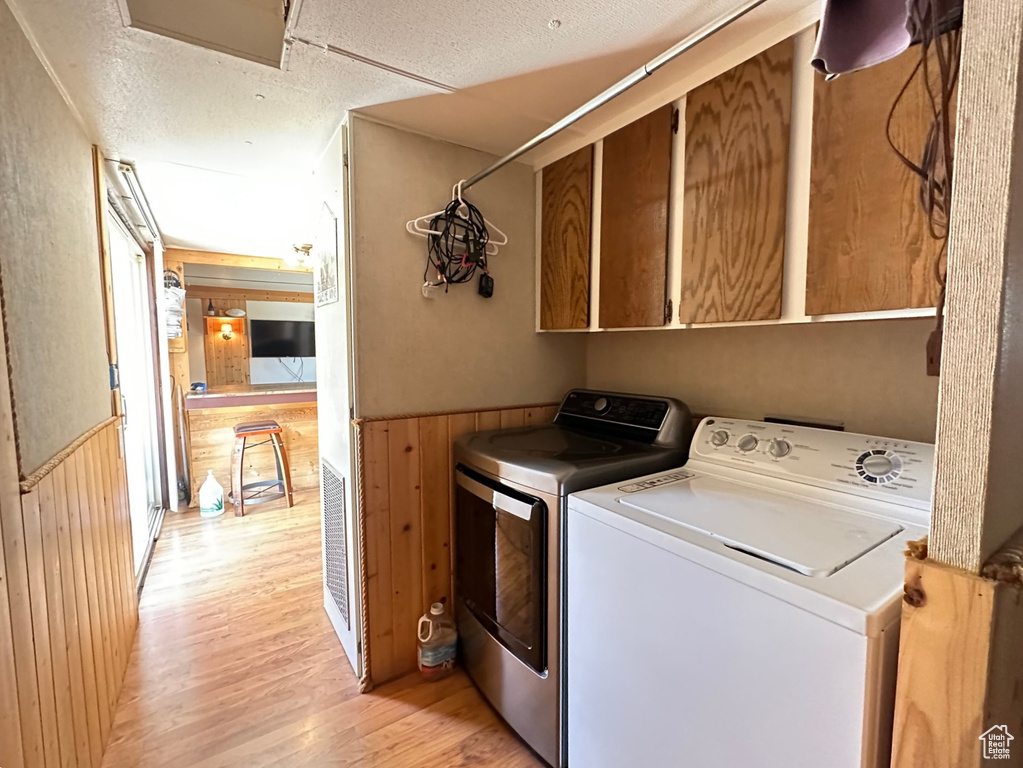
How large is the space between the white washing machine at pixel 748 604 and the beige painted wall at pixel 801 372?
0.16m

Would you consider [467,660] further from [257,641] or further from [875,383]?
[875,383]

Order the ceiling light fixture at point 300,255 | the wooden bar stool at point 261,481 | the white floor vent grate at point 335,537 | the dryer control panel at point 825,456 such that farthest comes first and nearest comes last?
the wooden bar stool at point 261,481 → the ceiling light fixture at point 300,255 → the white floor vent grate at point 335,537 → the dryer control panel at point 825,456

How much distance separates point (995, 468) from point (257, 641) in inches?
99.8

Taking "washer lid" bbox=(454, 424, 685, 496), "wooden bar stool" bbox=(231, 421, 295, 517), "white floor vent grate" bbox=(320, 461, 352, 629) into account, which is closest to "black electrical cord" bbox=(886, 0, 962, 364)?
"washer lid" bbox=(454, 424, 685, 496)

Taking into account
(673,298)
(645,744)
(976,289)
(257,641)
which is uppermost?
(673,298)

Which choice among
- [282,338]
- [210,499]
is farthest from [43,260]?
[282,338]

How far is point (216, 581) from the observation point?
8.42 ft

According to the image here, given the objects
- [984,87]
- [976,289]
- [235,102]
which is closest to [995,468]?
[976,289]

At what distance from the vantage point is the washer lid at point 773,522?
0.88 m

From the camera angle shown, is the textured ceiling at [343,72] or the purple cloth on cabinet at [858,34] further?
the textured ceiling at [343,72]

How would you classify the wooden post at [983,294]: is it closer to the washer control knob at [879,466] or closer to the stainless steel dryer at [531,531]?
the washer control knob at [879,466]

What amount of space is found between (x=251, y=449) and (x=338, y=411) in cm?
268

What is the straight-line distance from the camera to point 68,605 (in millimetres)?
1251

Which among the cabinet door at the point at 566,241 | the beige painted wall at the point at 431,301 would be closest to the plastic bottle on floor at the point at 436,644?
the beige painted wall at the point at 431,301
